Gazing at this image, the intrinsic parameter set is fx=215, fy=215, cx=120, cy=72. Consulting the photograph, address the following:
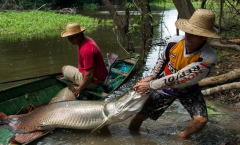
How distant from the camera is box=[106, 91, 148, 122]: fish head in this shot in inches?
112

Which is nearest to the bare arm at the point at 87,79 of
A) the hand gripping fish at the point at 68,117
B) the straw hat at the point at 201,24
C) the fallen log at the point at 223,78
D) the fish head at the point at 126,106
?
the hand gripping fish at the point at 68,117

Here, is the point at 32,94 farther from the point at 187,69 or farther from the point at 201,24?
the point at 201,24

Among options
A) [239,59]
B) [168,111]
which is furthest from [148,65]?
[168,111]

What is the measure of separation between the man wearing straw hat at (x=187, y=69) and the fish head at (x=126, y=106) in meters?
0.14

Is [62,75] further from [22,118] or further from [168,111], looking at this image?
[168,111]

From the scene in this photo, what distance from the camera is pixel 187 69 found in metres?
2.61

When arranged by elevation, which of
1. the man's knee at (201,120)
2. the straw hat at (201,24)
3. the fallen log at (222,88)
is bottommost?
the fallen log at (222,88)

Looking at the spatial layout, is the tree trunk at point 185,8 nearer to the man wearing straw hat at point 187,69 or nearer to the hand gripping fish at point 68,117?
the man wearing straw hat at point 187,69

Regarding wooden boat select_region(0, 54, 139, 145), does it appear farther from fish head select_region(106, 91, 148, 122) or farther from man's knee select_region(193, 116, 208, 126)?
man's knee select_region(193, 116, 208, 126)

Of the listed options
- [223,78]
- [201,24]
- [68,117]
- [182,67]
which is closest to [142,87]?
[182,67]

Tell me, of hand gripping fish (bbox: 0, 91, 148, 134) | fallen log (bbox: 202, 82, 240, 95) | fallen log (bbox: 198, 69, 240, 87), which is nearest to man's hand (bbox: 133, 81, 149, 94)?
hand gripping fish (bbox: 0, 91, 148, 134)

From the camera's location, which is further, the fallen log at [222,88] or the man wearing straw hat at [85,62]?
the fallen log at [222,88]

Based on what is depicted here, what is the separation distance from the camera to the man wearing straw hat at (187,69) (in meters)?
2.55

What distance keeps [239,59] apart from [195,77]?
4.57 meters
